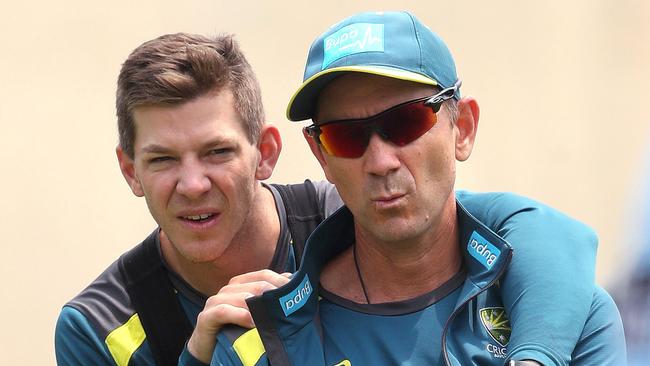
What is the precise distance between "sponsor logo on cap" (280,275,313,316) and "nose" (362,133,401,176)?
0.32 metres

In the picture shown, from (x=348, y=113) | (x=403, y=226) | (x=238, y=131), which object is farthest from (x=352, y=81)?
(x=238, y=131)


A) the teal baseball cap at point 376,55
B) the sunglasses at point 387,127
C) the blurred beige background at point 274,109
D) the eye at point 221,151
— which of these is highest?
the teal baseball cap at point 376,55

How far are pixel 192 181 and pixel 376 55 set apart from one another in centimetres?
88

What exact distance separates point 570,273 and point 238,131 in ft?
3.84

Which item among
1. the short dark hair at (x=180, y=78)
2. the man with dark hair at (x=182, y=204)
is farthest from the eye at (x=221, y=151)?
the short dark hair at (x=180, y=78)

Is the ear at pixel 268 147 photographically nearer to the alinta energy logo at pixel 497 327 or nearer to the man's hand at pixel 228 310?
the man's hand at pixel 228 310

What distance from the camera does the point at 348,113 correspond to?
2684mm

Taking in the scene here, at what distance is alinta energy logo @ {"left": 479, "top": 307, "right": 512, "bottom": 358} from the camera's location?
2.65m

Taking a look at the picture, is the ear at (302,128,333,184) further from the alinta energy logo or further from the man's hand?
the alinta energy logo

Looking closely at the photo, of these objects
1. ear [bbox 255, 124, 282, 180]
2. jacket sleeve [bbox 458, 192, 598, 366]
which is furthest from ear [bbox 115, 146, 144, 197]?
jacket sleeve [bbox 458, 192, 598, 366]

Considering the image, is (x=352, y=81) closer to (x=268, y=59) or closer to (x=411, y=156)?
(x=411, y=156)

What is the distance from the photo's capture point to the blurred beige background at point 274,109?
6.43 metres

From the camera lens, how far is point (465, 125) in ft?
9.41

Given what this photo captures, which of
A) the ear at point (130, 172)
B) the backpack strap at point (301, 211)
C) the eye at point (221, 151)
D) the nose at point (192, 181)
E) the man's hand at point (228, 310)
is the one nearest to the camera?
the man's hand at point (228, 310)
